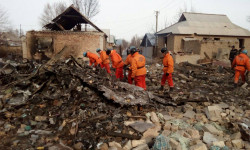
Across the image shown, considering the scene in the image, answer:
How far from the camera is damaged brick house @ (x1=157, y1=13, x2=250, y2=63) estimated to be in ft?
42.1

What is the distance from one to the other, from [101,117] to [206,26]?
17874 mm

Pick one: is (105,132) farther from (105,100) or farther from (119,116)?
(105,100)

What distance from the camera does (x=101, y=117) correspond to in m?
3.49

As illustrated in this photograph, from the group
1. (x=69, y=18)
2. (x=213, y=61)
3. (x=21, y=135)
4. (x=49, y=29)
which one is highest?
(x=69, y=18)

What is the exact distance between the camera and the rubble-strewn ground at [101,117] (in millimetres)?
2838

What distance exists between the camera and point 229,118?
12.4ft

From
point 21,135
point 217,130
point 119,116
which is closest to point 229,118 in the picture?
point 217,130

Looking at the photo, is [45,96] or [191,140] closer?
[191,140]

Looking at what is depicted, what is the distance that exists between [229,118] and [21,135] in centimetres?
430

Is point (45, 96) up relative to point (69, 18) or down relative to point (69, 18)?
down

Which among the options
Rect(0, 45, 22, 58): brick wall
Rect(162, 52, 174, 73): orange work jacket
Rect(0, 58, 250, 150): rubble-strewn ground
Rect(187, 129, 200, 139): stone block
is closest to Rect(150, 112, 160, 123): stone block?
Rect(0, 58, 250, 150): rubble-strewn ground

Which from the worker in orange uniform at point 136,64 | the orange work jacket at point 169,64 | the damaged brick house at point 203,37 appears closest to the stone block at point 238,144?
the worker in orange uniform at point 136,64

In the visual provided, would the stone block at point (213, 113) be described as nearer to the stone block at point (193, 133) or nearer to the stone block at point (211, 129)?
the stone block at point (211, 129)

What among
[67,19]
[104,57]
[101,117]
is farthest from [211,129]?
[67,19]
